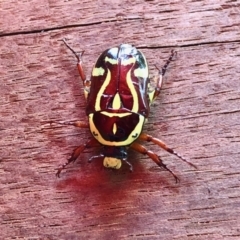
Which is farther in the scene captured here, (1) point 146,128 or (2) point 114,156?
(1) point 146,128

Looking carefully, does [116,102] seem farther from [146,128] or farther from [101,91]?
[146,128]

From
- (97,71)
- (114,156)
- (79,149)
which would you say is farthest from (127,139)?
(97,71)

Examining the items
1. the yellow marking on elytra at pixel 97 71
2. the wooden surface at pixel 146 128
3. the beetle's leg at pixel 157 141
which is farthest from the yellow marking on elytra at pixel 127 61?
the beetle's leg at pixel 157 141

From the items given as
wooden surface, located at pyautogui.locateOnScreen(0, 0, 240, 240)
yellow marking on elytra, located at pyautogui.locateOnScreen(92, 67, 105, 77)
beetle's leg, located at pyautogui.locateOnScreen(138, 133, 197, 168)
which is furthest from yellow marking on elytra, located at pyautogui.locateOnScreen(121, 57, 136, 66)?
beetle's leg, located at pyautogui.locateOnScreen(138, 133, 197, 168)

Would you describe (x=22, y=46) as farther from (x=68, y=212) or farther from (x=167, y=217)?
(x=167, y=217)

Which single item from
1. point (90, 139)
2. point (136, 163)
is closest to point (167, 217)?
point (136, 163)

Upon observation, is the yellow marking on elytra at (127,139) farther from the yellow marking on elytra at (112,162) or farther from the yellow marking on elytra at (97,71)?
the yellow marking on elytra at (97,71)

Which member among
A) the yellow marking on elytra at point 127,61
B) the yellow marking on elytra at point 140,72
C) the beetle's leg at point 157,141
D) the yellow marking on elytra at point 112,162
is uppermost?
the yellow marking on elytra at point 127,61
